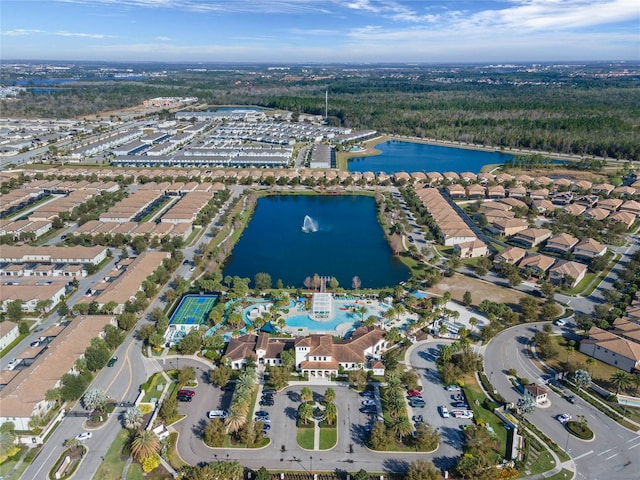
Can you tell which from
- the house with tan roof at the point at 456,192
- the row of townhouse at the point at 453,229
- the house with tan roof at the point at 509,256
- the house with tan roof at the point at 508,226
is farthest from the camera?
the house with tan roof at the point at 456,192

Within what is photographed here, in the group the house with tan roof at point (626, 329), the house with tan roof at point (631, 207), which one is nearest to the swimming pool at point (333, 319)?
the house with tan roof at point (626, 329)

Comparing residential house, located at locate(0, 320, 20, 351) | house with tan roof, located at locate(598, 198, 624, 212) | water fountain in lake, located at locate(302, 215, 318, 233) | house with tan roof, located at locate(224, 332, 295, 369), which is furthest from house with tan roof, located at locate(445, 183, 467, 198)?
residential house, located at locate(0, 320, 20, 351)

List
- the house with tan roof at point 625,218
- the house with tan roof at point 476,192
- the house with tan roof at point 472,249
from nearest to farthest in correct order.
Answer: the house with tan roof at point 472,249 → the house with tan roof at point 625,218 → the house with tan roof at point 476,192

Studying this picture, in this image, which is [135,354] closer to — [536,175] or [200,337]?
[200,337]

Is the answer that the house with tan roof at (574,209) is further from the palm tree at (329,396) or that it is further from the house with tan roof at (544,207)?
the palm tree at (329,396)

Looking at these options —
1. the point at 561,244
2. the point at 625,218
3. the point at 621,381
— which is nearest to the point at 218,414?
the point at 621,381

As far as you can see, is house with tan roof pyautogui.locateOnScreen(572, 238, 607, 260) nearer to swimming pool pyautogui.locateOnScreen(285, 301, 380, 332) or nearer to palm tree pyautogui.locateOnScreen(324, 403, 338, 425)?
swimming pool pyautogui.locateOnScreen(285, 301, 380, 332)
